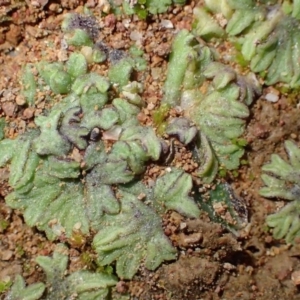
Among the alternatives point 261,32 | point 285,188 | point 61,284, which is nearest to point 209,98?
point 261,32

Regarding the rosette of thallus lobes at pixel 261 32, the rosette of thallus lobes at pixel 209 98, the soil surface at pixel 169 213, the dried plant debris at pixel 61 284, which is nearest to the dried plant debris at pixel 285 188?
the soil surface at pixel 169 213

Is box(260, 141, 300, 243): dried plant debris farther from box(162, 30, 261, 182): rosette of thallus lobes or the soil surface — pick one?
box(162, 30, 261, 182): rosette of thallus lobes

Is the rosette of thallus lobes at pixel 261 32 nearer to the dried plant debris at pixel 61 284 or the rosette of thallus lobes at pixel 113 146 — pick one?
the rosette of thallus lobes at pixel 113 146

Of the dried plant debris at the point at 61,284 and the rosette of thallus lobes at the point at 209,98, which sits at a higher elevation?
the rosette of thallus lobes at the point at 209,98

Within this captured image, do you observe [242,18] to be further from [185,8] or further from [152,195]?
[152,195]

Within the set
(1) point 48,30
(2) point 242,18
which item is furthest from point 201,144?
(1) point 48,30
